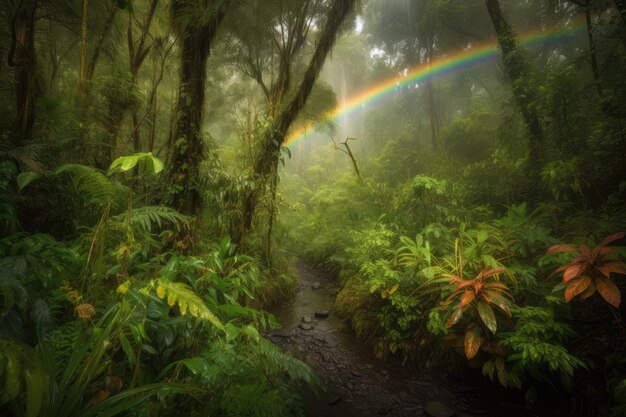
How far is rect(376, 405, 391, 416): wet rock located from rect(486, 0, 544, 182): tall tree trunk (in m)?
5.50

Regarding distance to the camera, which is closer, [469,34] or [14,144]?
[14,144]

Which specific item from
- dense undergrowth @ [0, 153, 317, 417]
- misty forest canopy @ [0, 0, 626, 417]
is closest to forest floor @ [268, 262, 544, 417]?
misty forest canopy @ [0, 0, 626, 417]

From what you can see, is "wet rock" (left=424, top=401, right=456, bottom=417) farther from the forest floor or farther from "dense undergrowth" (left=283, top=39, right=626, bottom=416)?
"dense undergrowth" (left=283, top=39, right=626, bottom=416)

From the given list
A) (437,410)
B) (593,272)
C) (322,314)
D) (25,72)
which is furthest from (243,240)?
(593,272)

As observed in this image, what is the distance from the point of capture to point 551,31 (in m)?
12.0

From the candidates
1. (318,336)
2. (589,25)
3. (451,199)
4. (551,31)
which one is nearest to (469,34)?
(551,31)

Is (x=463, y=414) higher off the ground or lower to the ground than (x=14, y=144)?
lower

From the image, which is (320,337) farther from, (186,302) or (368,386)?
(186,302)

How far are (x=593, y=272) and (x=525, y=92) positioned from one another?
4.65 m

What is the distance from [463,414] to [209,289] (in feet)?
10.3

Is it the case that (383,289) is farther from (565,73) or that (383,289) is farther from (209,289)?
(565,73)

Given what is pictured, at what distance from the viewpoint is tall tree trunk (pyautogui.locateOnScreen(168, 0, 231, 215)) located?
4027mm

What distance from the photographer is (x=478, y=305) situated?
3389 mm

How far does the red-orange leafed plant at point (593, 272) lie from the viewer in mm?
2864
